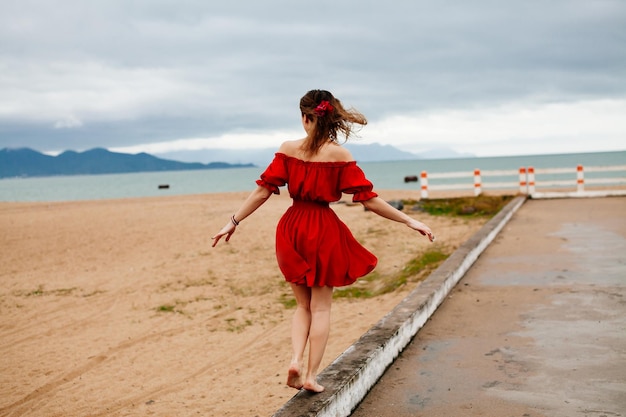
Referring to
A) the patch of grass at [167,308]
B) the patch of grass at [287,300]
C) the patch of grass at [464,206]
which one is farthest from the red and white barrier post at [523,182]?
the patch of grass at [167,308]

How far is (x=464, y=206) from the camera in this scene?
18812 millimetres

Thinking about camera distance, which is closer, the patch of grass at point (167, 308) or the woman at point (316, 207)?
the woman at point (316, 207)

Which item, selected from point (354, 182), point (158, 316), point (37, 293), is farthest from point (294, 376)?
point (37, 293)

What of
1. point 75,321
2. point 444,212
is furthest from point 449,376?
point 444,212

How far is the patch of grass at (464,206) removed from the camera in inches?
713

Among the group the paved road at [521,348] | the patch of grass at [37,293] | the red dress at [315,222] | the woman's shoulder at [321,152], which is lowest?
the patch of grass at [37,293]

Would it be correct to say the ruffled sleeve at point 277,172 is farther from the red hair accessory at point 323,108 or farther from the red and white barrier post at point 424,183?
the red and white barrier post at point 424,183

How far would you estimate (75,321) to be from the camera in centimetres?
926

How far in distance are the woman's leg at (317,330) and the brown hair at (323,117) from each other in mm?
829

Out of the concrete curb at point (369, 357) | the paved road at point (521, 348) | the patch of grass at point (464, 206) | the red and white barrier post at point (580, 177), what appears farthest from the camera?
the red and white barrier post at point (580, 177)

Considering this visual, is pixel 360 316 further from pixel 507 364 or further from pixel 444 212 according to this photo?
pixel 444 212

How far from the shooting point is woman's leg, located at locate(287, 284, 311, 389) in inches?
141

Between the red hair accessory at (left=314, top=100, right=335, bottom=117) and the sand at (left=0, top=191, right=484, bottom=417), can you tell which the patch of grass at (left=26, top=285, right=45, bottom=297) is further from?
the red hair accessory at (left=314, top=100, right=335, bottom=117)

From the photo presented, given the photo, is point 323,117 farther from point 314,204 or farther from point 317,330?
point 317,330
